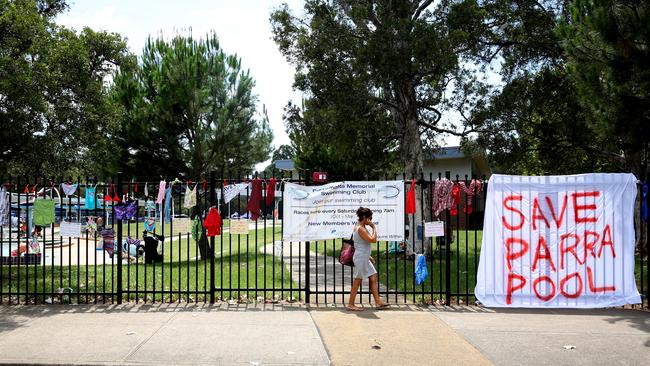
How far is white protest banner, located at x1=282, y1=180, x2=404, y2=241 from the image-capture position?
29.9 ft

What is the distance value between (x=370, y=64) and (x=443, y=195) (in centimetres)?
690

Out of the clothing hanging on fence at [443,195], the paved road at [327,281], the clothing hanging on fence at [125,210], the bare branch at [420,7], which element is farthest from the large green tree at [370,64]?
the clothing hanging on fence at [125,210]

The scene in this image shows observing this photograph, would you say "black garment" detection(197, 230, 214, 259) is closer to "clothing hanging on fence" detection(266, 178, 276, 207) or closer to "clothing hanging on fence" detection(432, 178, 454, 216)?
"clothing hanging on fence" detection(266, 178, 276, 207)

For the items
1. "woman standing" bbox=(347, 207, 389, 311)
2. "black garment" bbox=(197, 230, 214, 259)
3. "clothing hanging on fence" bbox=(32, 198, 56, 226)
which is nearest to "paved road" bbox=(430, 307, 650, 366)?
"woman standing" bbox=(347, 207, 389, 311)

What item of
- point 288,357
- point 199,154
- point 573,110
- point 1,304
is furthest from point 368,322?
point 199,154

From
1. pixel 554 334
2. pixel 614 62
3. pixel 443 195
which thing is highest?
pixel 614 62

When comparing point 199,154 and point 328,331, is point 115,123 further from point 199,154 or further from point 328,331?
point 199,154

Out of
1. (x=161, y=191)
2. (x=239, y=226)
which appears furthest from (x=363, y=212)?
(x=161, y=191)

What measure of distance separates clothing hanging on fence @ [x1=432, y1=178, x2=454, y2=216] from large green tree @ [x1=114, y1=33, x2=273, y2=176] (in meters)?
19.4

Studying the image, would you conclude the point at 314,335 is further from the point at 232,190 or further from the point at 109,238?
the point at 109,238

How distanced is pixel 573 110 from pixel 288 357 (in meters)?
15.6

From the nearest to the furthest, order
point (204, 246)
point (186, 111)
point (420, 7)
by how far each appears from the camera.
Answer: point (204, 246)
point (420, 7)
point (186, 111)

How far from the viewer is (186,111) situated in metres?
29.0

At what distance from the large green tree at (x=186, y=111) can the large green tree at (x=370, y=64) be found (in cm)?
1009
